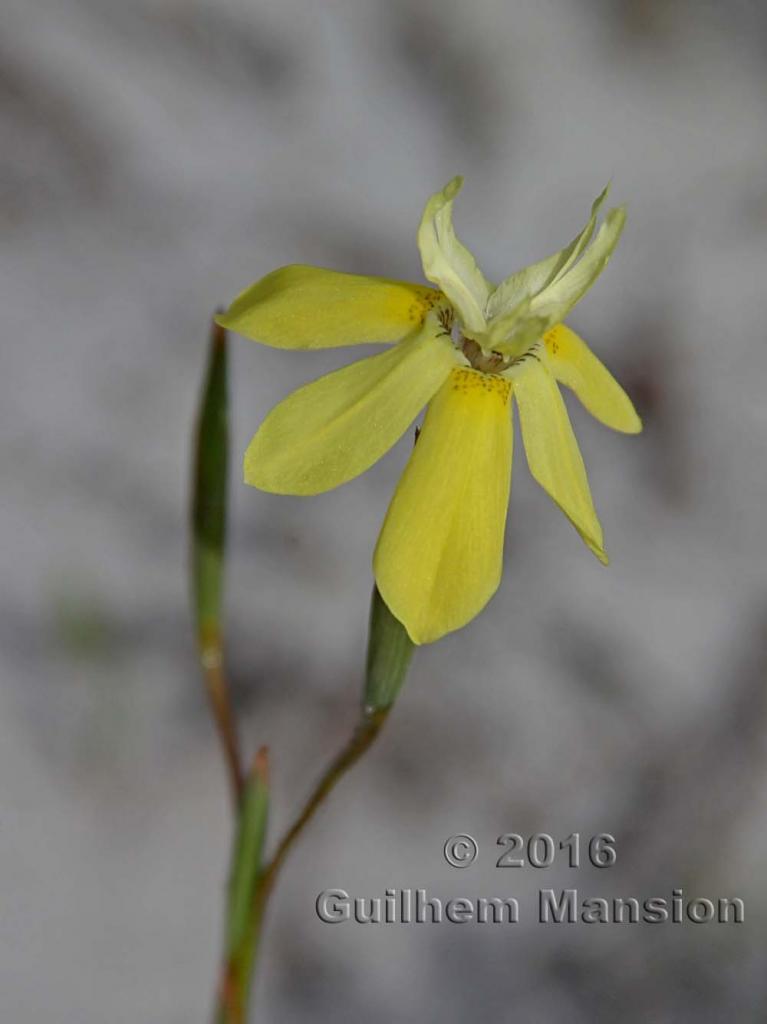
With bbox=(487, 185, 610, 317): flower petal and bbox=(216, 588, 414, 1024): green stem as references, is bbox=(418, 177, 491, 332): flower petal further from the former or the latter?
bbox=(216, 588, 414, 1024): green stem

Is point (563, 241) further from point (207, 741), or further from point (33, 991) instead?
point (33, 991)

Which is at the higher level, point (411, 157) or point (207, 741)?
point (411, 157)

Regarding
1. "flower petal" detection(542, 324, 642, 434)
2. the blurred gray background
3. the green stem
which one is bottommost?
the green stem

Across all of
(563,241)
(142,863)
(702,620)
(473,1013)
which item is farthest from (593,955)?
(563,241)

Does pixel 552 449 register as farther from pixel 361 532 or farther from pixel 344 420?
pixel 361 532

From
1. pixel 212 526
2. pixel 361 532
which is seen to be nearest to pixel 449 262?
pixel 212 526

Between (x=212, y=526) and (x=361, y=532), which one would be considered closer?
(x=212, y=526)

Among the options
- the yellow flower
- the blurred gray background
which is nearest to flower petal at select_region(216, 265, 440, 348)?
the yellow flower
